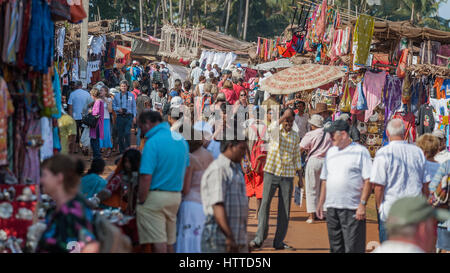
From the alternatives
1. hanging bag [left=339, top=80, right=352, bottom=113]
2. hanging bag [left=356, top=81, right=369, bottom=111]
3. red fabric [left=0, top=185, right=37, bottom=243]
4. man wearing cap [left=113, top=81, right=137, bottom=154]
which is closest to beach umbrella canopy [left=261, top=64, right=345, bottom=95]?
hanging bag [left=356, top=81, right=369, bottom=111]

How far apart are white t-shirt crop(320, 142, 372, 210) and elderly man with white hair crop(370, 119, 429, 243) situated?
15 cm

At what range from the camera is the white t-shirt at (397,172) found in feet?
22.8

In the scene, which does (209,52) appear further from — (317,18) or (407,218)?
(407,218)

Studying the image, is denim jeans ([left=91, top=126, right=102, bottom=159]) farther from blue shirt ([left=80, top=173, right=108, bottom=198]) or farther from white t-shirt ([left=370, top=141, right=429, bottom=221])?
white t-shirt ([left=370, top=141, right=429, bottom=221])

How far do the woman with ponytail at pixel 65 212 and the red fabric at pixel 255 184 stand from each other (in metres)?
5.95

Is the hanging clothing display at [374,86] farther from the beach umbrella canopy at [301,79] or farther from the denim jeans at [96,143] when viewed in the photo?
the denim jeans at [96,143]

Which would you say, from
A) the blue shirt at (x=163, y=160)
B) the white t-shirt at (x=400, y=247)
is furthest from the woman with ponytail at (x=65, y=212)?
the white t-shirt at (x=400, y=247)

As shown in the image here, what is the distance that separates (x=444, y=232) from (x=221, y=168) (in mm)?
3906

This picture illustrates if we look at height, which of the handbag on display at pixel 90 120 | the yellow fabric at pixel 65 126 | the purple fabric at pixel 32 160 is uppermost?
the handbag on display at pixel 90 120

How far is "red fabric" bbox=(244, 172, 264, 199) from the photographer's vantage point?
10.2 m

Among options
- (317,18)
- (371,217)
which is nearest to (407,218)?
(371,217)

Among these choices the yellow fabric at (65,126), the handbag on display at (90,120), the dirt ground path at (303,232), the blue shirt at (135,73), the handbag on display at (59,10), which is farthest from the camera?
the blue shirt at (135,73)

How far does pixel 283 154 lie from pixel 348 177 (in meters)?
2.09

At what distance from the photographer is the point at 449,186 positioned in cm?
732
